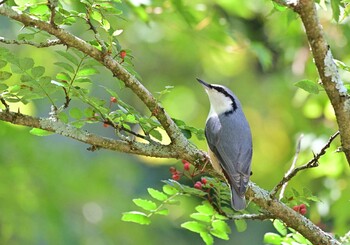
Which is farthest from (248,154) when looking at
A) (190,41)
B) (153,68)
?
(153,68)

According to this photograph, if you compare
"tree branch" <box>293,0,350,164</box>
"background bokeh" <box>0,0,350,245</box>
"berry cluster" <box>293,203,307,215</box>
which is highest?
"tree branch" <box>293,0,350,164</box>

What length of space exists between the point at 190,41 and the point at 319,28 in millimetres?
3798

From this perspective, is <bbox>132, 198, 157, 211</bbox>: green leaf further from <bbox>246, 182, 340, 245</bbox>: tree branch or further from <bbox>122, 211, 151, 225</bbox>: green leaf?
<bbox>246, 182, 340, 245</bbox>: tree branch

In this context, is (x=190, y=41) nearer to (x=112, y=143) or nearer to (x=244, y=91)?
(x=244, y=91)

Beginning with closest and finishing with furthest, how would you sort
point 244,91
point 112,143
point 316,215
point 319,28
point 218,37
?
point 319,28 < point 112,143 < point 316,215 < point 218,37 < point 244,91

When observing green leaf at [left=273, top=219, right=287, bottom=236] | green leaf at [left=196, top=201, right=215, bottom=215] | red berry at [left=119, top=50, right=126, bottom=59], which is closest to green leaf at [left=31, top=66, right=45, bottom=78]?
red berry at [left=119, top=50, right=126, bottom=59]

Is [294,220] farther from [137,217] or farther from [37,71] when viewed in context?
[37,71]

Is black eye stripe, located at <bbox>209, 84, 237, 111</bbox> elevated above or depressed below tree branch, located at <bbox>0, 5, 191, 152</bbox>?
above

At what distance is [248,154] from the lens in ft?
9.98

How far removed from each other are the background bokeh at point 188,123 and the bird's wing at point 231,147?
344 mm

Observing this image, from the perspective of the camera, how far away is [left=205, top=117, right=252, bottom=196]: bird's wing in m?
2.82

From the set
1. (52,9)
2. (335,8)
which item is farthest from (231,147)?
(52,9)

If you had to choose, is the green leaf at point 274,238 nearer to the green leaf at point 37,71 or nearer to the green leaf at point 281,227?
the green leaf at point 281,227

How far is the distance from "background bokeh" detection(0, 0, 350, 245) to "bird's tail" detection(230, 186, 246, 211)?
418 millimetres
